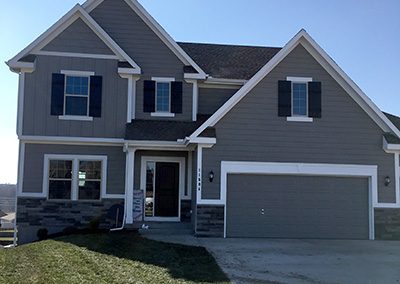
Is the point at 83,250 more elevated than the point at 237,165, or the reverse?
the point at 237,165

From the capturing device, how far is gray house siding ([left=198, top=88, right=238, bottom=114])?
19.4 m

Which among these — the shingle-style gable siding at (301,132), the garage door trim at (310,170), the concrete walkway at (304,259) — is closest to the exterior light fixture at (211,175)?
the shingle-style gable siding at (301,132)

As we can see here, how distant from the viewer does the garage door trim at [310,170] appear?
16359 millimetres

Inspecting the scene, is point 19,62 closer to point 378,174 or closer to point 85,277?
point 85,277

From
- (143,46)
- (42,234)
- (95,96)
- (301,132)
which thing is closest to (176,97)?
(143,46)

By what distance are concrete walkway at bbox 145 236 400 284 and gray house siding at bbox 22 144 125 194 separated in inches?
127

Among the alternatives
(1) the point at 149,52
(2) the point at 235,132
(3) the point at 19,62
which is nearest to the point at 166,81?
(1) the point at 149,52

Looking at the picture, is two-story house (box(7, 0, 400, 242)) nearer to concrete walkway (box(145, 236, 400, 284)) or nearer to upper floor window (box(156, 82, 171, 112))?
upper floor window (box(156, 82, 171, 112))

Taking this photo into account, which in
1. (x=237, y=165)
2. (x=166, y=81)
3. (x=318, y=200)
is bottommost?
(x=318, y=200)

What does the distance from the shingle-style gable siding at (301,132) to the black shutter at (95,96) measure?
420cm

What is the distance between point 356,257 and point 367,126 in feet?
18.5

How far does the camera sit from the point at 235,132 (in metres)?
16.5

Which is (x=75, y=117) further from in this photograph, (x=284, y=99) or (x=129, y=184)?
(x=284, y=99)

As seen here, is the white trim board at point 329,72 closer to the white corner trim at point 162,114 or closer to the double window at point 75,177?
the white corner trim at point 162,114
